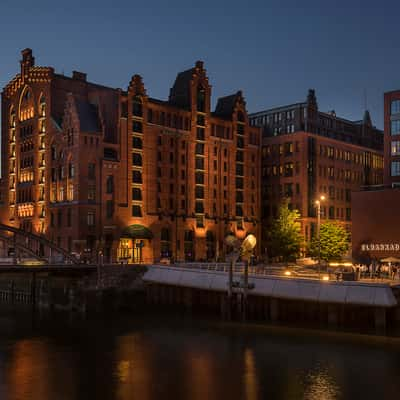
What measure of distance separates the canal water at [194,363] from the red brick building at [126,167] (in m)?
41.6

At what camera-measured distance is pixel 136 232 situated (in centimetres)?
10012

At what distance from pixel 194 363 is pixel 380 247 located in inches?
1889

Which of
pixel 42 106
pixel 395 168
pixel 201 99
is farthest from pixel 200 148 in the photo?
pixel 395 168

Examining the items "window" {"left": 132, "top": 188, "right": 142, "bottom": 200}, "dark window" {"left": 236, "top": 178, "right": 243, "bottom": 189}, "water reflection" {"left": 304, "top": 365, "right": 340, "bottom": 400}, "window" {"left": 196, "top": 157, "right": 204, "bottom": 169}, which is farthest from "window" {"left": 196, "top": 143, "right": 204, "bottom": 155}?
"water reflection" {"left": 304, "top": 365, "right": 340, "bottom": 400}

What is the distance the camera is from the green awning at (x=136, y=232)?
99.2m

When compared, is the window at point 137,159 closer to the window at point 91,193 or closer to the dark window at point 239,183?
the window at point 91,193

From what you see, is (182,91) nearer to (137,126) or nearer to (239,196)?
(137,126)

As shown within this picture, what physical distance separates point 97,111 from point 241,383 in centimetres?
7250

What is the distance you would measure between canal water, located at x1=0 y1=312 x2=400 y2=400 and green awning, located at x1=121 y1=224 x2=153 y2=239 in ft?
136

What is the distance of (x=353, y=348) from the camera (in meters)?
45.1

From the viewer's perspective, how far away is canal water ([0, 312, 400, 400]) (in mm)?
35344

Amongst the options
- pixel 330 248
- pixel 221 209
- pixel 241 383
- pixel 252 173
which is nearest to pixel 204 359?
pixel 241 383

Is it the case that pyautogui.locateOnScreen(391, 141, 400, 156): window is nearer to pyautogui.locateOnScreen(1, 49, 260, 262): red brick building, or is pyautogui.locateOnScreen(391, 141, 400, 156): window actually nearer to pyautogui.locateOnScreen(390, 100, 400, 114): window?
pyautogui.locateOnScreen(390, 100, 400, 114): window

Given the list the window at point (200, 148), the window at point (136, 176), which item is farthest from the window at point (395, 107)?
the window at point (136, 176)
